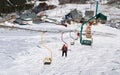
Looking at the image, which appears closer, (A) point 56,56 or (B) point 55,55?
(A) point 56,56

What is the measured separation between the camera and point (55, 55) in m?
25.3

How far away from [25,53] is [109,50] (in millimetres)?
8049

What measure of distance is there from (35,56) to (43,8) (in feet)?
153

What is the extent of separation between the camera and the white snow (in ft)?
67.8

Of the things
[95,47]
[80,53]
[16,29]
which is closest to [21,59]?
[80,53]

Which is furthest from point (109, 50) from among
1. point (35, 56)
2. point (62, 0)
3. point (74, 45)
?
point (62, 0)

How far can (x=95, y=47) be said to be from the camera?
94.2 ft

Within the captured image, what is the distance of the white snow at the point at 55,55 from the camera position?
20.7m

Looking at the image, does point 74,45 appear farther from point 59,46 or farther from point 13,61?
point 13,61

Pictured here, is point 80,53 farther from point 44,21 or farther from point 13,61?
point 44,21

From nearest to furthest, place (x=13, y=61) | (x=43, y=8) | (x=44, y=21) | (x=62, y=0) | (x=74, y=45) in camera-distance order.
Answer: (x=13, y=61), (x=74, y=45), (x=44, y=21), (x=43, y=8), (x=62, y=0)

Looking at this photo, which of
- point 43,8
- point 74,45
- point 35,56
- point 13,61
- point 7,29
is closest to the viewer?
point 13,61

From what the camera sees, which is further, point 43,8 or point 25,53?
point 43,8

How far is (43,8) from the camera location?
7062cm
